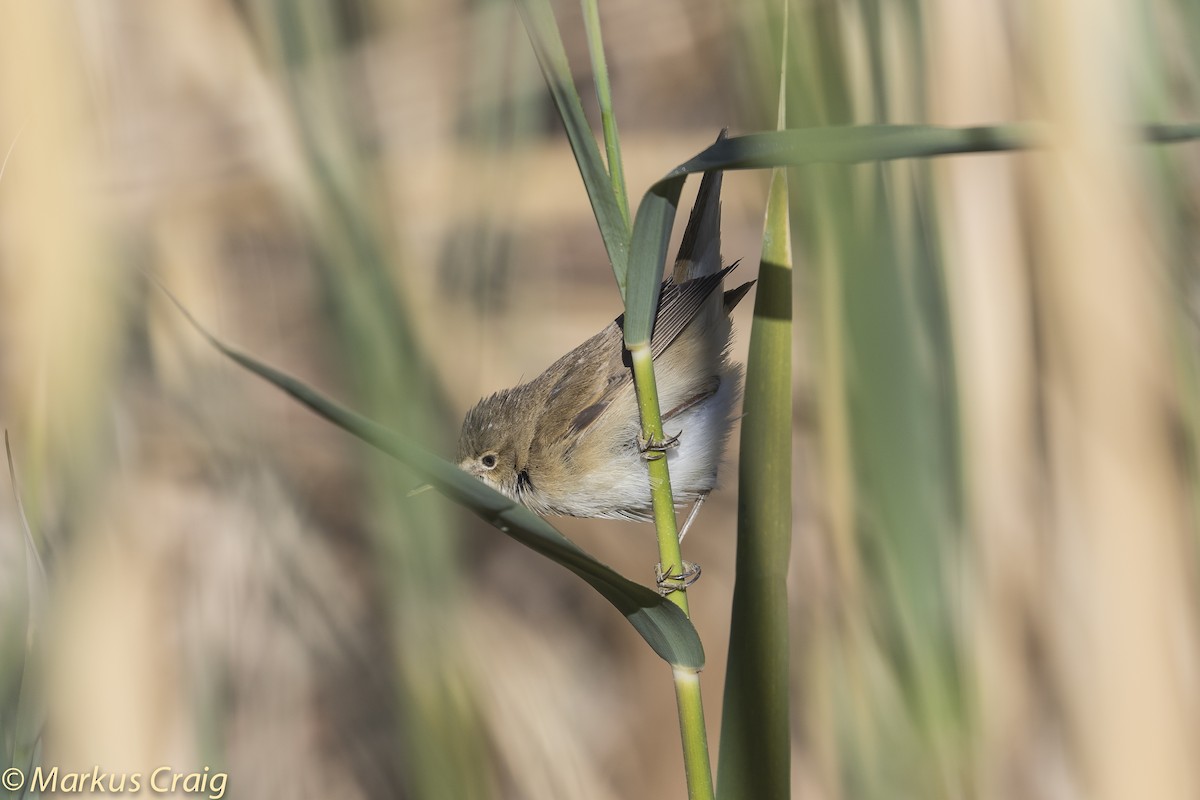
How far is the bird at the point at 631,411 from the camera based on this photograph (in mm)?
A: 1103

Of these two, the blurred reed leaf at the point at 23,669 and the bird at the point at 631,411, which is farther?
the bird at the point at 631,411

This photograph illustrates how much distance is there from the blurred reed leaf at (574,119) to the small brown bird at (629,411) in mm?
510

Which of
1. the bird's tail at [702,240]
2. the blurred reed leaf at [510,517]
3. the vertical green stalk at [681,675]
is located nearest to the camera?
the blurred reed leaf at [510,517]

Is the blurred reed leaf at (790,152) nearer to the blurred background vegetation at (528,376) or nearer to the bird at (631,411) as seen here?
the blurred background vegetation at (528,376)

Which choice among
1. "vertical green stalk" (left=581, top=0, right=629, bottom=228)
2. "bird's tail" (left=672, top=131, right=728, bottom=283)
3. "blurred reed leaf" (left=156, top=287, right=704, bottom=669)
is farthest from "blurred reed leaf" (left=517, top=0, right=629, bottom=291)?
"bird's tail" (left=672, top=131, right=728, bottom=283)

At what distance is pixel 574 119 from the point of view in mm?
513

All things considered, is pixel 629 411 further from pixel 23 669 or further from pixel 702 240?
pixel 23 669

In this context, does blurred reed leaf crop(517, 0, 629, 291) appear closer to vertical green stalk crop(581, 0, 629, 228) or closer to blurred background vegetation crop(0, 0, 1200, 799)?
vertical green stalk crop(581, 0, 629, 228)

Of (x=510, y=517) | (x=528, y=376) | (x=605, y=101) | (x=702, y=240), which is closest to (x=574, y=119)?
(x=605, y=101)

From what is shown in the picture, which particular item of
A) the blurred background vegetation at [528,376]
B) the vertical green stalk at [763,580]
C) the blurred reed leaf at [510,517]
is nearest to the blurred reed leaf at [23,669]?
the blurred background vegetation at [528,376]

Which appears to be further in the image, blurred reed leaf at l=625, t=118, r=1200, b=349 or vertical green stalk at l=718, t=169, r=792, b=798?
vertical green stalk at l=718, t=169, r=792, b=798

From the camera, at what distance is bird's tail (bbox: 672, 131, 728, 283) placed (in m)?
1.06

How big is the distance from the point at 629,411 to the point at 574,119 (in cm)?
65

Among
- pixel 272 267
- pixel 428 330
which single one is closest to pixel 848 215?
pixel 428 330
